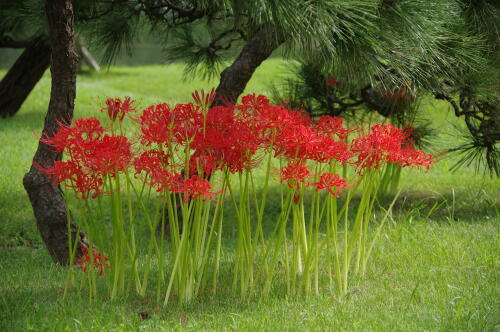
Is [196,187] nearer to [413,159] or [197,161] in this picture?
[197,161]

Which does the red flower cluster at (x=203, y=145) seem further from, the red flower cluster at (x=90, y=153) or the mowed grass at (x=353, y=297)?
the mowed grass at (x=353, y=297)

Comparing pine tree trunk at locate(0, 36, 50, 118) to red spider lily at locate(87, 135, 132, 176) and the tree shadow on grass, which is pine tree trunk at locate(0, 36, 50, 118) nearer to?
the tree shadow on grass

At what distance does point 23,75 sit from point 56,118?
416 cm

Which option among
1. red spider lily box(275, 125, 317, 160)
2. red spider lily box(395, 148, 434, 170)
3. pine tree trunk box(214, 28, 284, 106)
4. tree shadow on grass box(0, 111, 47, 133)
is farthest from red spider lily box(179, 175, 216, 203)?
tree shadow on grass box(0, 111, 47, 133)

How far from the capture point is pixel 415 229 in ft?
13.2

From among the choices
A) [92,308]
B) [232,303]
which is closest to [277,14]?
[232,303]

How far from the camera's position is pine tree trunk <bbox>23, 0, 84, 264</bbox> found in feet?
10.7

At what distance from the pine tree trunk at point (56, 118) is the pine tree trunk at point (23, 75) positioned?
10.9 ft

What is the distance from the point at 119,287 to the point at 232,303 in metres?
0.51

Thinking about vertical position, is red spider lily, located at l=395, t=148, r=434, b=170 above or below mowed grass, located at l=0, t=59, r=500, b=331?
above

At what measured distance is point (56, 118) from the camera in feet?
10.9

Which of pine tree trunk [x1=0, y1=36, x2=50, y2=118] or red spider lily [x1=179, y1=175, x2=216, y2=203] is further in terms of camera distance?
pine tree trunk [x1=0, y1=36, x2=50, y2=118]

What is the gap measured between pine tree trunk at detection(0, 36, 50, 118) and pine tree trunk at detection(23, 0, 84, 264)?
332 centimetres

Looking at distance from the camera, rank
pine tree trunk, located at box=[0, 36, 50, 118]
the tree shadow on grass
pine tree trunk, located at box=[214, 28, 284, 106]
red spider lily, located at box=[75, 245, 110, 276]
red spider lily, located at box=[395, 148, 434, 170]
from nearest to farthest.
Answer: red spider lily, located at box=[75, 245, 110, 276]
red spider lily, located at box=[395, 148, 434, 170]
pine tree trunk, located at box=[214, 28, 284, 106]
pine tree trunk, located at box=[0, 36, 50, 118]
the tree shadow on grass
